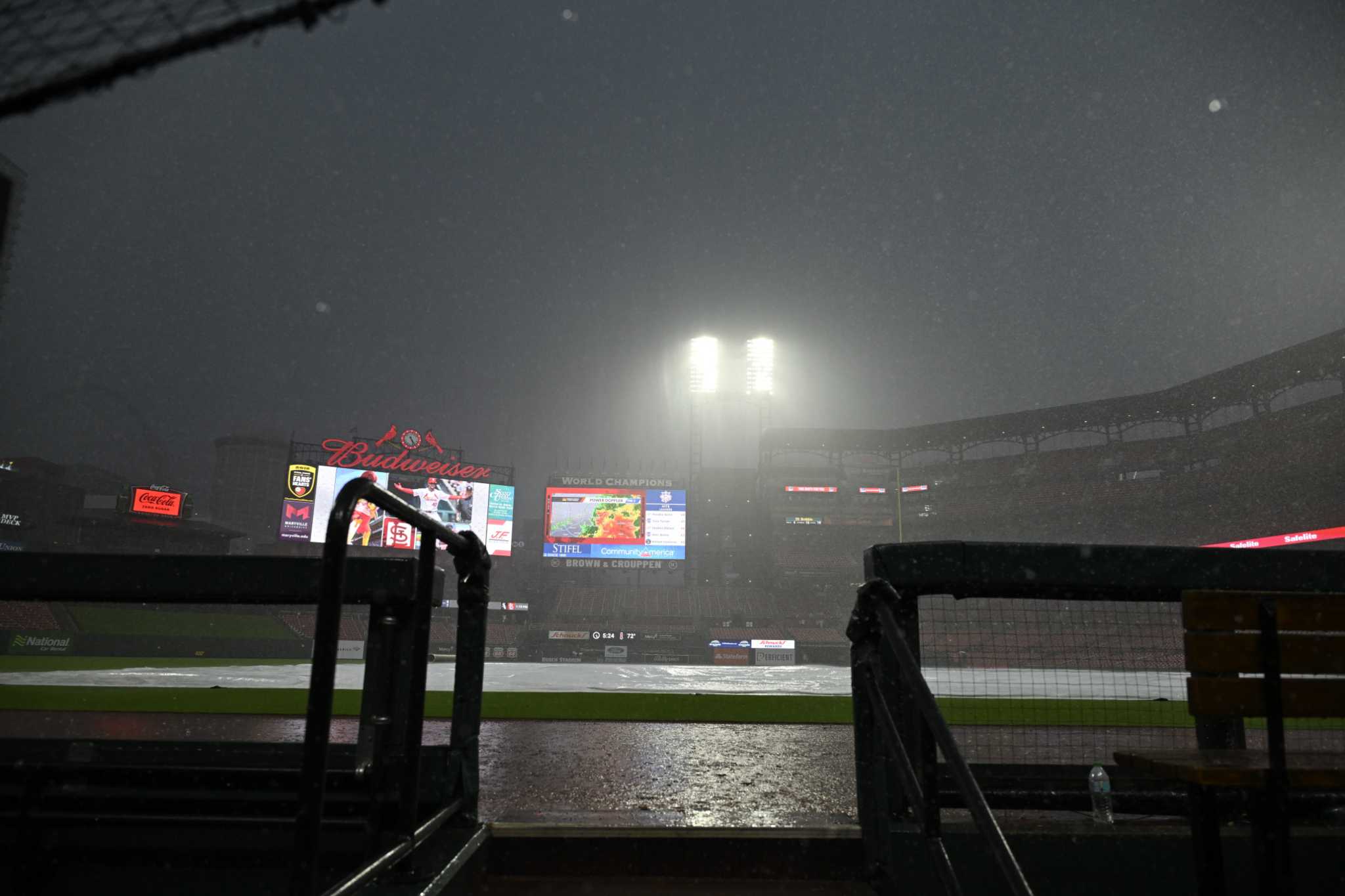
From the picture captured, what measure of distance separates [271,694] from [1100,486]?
150ft

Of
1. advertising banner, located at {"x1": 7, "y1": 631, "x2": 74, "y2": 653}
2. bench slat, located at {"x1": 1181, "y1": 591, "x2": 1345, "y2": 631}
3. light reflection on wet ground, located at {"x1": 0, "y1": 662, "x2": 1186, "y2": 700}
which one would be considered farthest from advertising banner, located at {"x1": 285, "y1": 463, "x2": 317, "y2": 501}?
bench slat, located at {"x1": 1181, "y1": 591, "x2": 1345, "y2": 631}

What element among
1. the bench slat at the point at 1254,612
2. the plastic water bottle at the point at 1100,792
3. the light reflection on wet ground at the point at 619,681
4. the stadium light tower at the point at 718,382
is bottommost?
the light reflection on wet ground at the point at 619,681

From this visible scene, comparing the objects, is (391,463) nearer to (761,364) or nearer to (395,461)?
(395,461)

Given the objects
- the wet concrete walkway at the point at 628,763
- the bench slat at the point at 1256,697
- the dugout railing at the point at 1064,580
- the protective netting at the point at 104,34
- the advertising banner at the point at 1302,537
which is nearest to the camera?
the bench slat at the point at 1256,697

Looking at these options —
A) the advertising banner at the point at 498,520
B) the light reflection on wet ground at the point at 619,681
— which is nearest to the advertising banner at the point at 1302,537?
the light reflection on wet ground at the point at 619,681

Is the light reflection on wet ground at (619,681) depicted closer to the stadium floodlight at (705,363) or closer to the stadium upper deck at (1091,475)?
the stadium upper deck at (1091,475)

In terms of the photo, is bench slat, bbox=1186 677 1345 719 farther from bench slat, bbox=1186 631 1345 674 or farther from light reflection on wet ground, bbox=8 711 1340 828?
light reflection on wet ground, bbox=8 711 1340 828

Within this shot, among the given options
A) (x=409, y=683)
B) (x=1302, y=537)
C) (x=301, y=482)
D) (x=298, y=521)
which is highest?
(x=301, y=482)

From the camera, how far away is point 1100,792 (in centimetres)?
315

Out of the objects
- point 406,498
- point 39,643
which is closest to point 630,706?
point 406,498

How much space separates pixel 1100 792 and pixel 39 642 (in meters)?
33.4

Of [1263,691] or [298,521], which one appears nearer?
[1263,691]

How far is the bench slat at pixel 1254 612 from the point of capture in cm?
240

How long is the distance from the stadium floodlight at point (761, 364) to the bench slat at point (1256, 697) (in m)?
49.2
